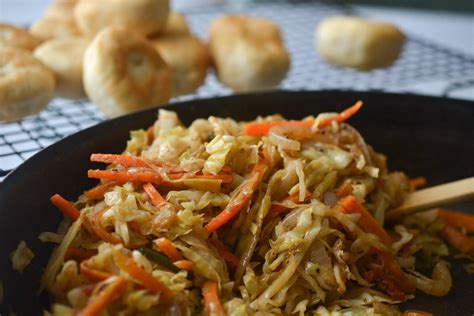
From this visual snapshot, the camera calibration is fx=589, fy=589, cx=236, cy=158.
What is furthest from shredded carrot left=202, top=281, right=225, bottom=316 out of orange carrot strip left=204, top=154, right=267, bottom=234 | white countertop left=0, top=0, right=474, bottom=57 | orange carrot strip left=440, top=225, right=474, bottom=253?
white countertop left=0, top=0, right=474, bottom=57

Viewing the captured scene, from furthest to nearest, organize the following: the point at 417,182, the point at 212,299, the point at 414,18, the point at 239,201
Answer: the point at 414,18, the point at 417,182, the point at 239,201, the point at 212,299

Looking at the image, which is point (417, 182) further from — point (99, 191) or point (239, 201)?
point (99, 191)

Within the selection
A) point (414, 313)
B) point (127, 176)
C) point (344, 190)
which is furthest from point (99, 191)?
point (414, 313)

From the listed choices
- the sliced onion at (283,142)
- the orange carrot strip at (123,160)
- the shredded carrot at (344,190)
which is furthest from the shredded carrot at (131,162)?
the shredded carrot at (344,190)

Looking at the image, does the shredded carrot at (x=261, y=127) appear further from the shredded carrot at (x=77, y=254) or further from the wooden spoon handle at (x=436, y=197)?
the shredded carrot at (x=77, y=254)

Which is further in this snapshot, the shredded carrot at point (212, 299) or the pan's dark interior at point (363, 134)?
the pan's dark interior at point (363, 134)
